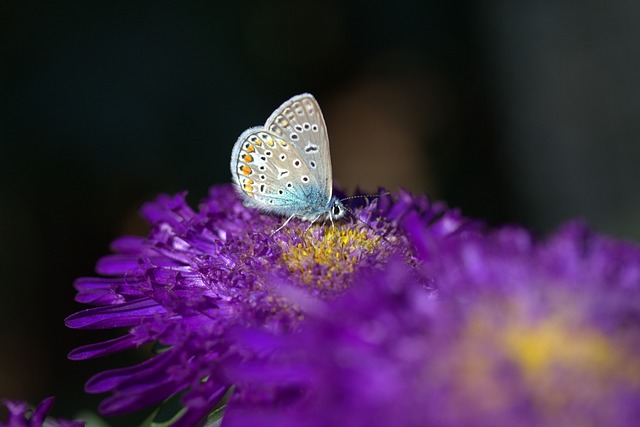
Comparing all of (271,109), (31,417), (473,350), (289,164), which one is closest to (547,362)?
(473,350)

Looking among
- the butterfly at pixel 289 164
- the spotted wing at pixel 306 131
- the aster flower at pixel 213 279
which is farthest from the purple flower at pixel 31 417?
the spotted wing at pixel 306 131

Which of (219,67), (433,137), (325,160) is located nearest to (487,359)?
(325,160)

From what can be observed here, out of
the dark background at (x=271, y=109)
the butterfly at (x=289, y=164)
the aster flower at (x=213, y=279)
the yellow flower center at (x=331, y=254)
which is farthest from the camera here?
the dark background at (x=271, y=109)

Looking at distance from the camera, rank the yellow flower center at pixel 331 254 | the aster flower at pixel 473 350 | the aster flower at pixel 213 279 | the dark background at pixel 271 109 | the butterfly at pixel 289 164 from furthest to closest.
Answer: the dark background at pixel 271 109
the butterfly at pixel 289 164
the yellow flower center at pixel 331 254
the aster flower at pixel 213 279
the aster flower at pixel 473 350

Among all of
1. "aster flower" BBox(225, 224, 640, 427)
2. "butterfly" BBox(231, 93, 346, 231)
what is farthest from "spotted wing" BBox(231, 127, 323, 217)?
"aster flower" BBox(225, 224, 640, 427)

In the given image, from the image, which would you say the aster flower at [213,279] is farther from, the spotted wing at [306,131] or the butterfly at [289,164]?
the spotted wing at [306,131]

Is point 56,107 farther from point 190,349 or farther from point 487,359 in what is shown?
point 487,359

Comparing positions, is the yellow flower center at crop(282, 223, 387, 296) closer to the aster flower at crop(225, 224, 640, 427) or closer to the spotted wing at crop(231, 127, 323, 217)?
the spotted wing at crop(231, 127, 323, 217)
